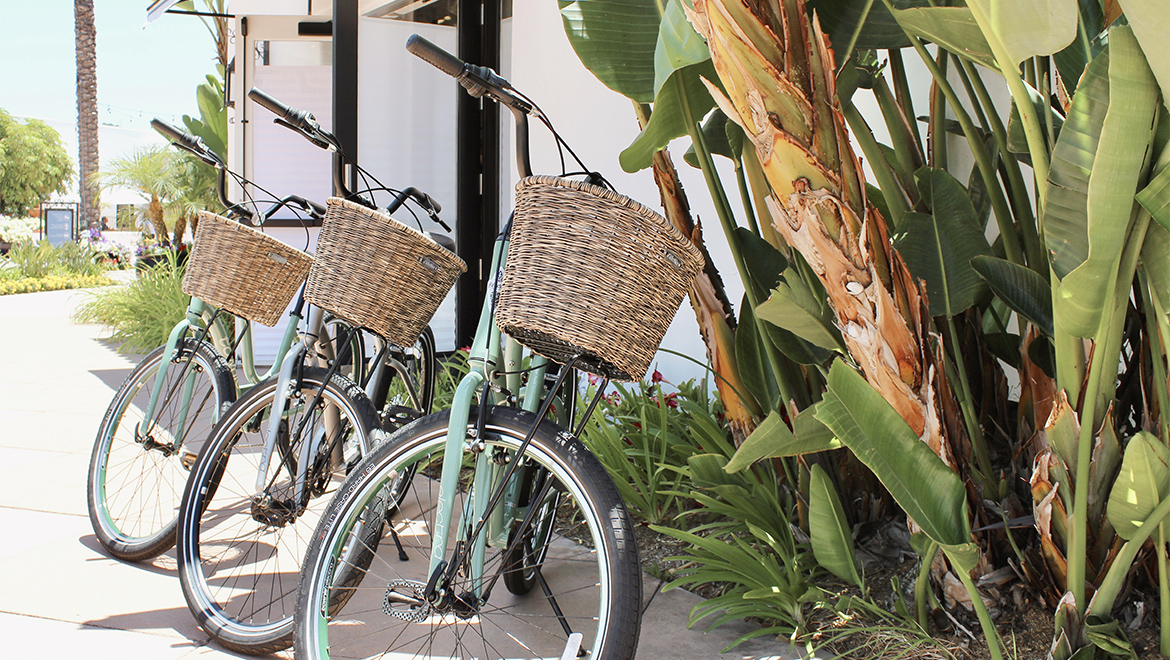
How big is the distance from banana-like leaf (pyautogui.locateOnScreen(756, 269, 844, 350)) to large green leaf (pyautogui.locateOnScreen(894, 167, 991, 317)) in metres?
0.27

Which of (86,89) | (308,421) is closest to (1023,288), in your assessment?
(308,421)

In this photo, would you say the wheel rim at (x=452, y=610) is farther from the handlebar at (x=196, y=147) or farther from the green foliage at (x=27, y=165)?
the green foliage at (x=27, y=165)

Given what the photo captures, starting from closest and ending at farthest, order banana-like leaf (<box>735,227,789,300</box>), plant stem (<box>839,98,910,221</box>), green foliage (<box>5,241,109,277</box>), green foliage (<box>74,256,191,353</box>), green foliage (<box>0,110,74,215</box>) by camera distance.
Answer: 1. plant stem (<box>839,98,910,221</box>)
2. banana-like leaf (<box>735,227,789,300</box>)
3. green foliage (<box>74,256,191,353</box>)
4. green foliage (<box>5,241,109,277</box>)
5. green foliage (<box>0,110,74,215</box>)

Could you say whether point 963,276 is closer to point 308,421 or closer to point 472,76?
point 472,76

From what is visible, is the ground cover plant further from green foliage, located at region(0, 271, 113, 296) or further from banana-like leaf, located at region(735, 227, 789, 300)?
green foliage, located at region(0, 271, 113, 296)

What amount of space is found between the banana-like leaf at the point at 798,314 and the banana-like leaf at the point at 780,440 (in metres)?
0.17

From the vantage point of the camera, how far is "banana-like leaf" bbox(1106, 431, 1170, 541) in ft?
4.64

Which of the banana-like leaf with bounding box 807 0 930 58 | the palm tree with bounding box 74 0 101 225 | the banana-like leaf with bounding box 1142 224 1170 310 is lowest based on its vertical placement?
the banana-like leaf with bounding box 1142 224 1170 310

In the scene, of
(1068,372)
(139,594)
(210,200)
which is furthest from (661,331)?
(210,200)

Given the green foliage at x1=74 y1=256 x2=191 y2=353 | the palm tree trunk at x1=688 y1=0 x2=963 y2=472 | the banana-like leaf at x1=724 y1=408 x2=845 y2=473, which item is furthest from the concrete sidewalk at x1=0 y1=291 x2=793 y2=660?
the green foliage at x1=74 y1=256 x2=191 y2=353

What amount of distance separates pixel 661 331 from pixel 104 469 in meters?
2.19

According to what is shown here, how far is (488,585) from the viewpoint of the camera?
174 cm

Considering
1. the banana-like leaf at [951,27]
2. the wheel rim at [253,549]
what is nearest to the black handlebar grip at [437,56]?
the banana-like leaf at [951,27]

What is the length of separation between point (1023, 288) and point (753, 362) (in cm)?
77
